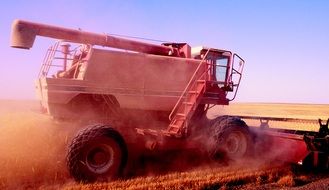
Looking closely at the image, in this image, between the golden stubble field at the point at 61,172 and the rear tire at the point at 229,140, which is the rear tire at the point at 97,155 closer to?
the golden stubble field at the point at 61,172

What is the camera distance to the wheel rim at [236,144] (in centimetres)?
865

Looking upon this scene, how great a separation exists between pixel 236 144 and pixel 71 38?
4.29m

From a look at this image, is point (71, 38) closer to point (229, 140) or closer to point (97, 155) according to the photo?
point (97, 155)

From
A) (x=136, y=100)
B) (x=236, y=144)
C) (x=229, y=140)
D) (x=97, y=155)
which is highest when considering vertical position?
(x=136, y=100)

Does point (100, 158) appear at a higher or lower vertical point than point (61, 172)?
higher

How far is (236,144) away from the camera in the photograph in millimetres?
8828

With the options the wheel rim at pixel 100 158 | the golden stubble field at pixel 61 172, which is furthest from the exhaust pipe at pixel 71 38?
the wheel rim at pixel 100 158

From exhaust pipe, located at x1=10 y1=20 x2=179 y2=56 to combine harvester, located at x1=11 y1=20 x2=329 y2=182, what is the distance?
2 cm

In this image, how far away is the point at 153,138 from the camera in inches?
311

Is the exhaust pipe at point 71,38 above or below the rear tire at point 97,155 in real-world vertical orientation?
above

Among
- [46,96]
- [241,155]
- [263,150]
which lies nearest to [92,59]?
[46,96]

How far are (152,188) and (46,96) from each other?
2.49 m

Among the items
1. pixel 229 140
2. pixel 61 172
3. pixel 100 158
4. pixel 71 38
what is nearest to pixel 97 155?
pixel 100 158

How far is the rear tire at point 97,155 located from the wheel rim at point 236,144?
2.64m
